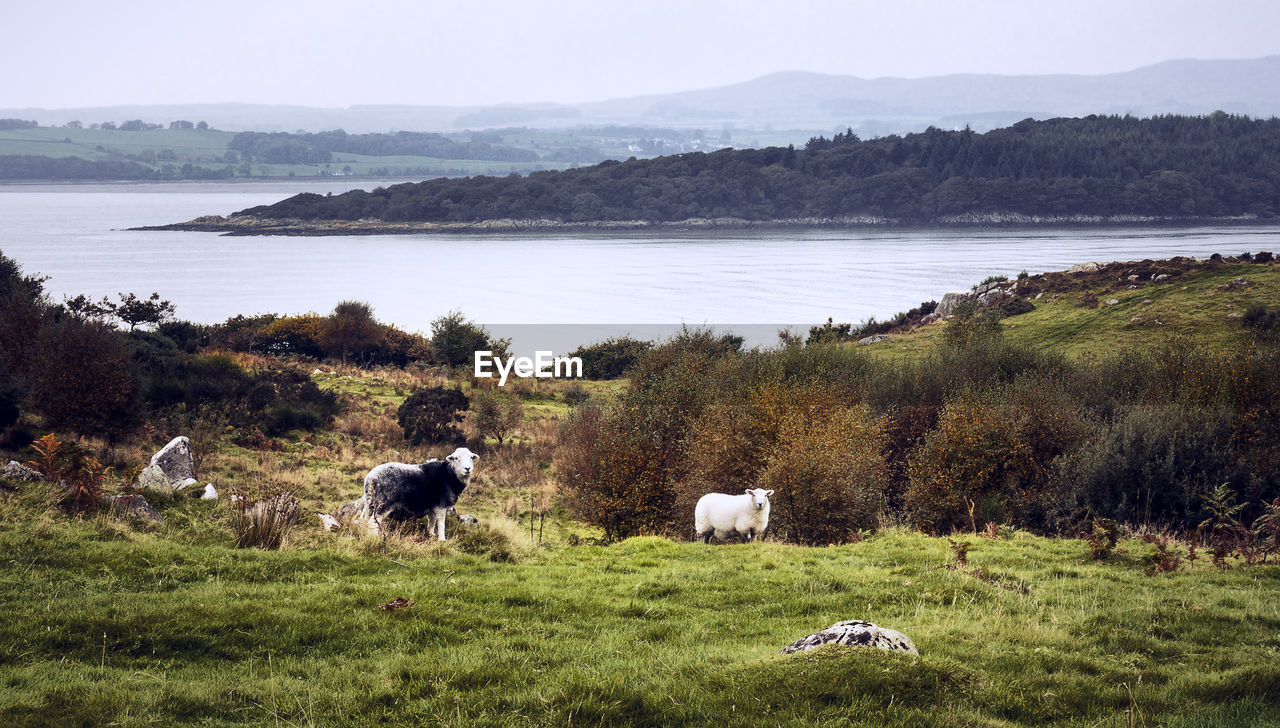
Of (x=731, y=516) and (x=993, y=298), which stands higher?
(x=993, y=298)

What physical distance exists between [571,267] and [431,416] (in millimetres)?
97989

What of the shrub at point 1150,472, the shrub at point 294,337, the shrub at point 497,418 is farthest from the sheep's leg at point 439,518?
the shrub at point 294,337

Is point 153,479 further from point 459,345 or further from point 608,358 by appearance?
point 608,358

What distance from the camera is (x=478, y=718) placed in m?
6.19

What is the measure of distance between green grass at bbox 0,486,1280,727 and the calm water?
6550 cm

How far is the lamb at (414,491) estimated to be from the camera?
14156mm

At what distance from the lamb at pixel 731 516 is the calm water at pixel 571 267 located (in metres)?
62.0

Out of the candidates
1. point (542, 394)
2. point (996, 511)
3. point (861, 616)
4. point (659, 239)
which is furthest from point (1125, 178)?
point (861, 616)

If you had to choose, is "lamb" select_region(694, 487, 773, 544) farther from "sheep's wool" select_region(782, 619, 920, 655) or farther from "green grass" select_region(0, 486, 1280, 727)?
"sheep's wool" select_region(782, 619, 920, 655)

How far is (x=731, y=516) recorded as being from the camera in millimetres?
16203

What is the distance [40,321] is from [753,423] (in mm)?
22082

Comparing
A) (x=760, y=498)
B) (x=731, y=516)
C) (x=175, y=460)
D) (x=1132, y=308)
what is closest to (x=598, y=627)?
(x=760, y=498)

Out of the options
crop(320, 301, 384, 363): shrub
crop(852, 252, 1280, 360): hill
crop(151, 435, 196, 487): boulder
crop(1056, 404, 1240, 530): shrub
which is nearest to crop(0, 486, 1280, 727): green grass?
crop(1056, 404, 1240, 530): shrub

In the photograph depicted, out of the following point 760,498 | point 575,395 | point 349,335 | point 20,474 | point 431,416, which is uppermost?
point 20,474
